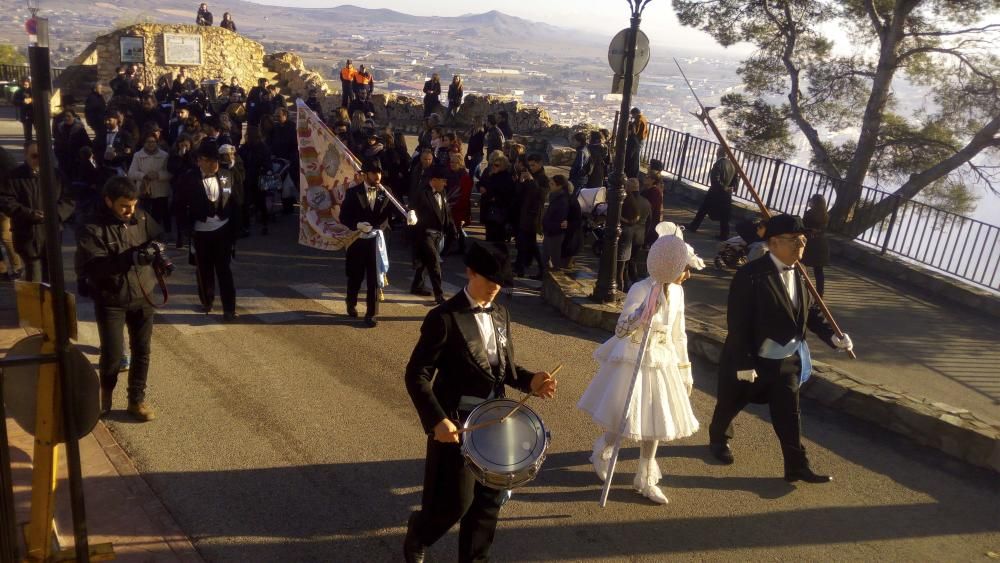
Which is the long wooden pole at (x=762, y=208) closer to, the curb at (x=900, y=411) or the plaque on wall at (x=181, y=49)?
the curb at (x=900, y=411)

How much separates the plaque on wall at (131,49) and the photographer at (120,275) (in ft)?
72.8

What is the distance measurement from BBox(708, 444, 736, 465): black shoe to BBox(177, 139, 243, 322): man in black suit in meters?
5.20

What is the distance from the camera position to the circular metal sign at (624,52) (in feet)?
29.9

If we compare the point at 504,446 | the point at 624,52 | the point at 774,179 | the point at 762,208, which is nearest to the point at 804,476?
the point at 762,208

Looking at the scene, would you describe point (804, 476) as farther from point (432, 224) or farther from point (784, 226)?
point (432, 224)

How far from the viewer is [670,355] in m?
5.44

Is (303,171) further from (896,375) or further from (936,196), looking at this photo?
(936,196)

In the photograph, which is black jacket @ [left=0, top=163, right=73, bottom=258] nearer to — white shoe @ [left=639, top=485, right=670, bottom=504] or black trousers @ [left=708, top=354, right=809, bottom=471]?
white shoe @ [left=639, top=485, right=670, bottom=504]

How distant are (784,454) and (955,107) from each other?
13325 millimetres

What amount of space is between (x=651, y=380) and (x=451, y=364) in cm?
173

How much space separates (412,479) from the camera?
569 cm

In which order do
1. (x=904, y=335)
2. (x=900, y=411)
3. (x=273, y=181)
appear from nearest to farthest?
1. (x=900, y=411)
2. (x=904, y=335)
3. (x=273, y=181)

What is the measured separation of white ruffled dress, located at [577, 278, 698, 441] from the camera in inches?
209

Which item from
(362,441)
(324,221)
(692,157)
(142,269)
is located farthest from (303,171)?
(692,157)
